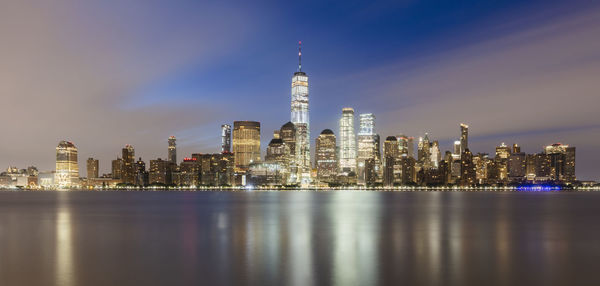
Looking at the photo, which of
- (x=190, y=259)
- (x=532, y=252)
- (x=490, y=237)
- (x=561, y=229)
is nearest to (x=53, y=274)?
(x=190, y=259)

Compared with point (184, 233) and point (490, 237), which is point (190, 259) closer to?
point (184, 233)

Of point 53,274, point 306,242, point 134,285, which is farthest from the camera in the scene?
point 306,242

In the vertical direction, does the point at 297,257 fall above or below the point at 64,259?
below

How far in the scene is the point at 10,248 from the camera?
32.3 meters

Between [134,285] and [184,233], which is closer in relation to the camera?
[134,285]

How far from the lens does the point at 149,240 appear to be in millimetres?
37406

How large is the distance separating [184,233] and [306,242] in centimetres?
1329

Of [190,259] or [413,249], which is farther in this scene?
[413,249]

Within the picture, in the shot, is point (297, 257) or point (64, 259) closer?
point (64, 259)

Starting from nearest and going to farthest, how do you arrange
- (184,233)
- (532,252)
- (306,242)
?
1. (532,252)
2. (306,242)
3. (184,233)

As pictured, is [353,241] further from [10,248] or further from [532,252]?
[10,248]

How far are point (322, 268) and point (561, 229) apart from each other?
3755 cm

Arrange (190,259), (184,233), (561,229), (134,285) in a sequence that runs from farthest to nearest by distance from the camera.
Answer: (561,229)
(184,233)
(190,259)
(134,285)

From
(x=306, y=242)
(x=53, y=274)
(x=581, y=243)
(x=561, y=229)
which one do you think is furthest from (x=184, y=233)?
(x=561, y=229)
